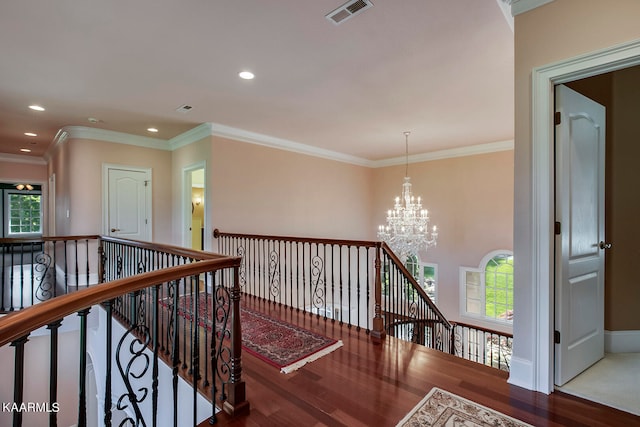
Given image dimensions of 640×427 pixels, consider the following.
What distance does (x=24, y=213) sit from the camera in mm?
10117

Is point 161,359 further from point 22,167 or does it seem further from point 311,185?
point 22,167

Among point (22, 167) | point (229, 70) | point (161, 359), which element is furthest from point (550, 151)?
point (22, 167)

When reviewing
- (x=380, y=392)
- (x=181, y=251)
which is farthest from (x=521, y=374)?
(x=181, y=251)

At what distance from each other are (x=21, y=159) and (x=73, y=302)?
1003 cm

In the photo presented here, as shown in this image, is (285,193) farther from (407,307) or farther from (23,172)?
(23,172)

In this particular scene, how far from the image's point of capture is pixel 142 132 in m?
5.68

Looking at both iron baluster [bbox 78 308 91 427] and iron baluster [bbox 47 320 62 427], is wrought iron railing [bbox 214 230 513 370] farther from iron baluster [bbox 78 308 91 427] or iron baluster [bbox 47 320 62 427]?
iron baluster [bbox 47 320 62 427]

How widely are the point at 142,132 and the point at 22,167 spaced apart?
529cm

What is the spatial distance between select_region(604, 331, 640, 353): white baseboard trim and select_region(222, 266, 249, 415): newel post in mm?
3173

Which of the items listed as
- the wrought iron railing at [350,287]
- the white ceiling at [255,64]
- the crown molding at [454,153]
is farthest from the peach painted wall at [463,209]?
the white ceiling at [255,64]

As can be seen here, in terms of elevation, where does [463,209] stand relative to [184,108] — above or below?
below

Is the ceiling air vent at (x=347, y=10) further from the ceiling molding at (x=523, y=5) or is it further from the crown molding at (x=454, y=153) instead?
the crown molding at (x=454, y=153)

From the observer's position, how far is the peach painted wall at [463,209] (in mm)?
6699

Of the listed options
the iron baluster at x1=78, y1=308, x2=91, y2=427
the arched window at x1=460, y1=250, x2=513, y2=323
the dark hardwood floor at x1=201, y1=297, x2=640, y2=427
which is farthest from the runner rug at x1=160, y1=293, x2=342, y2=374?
the arched window at x1=460, y1=250, x2=513, y2=323
